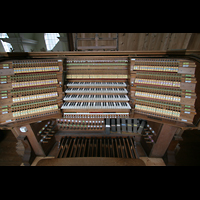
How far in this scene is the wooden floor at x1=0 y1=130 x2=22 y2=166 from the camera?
261cm

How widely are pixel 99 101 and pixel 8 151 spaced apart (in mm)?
3008

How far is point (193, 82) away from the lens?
1.86 metres

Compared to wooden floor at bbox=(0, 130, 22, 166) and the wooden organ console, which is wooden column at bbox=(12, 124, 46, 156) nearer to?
the wooden organ console

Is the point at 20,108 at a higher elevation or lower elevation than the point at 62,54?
lower

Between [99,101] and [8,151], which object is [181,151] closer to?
[99,101]

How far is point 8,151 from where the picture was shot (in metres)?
2.90

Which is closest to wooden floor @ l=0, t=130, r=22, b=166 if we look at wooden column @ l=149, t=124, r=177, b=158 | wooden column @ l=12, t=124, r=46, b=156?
wooden column @ l=12, t=124, r=46, b=156

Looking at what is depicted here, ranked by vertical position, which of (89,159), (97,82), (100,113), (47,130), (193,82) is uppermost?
(193,82)

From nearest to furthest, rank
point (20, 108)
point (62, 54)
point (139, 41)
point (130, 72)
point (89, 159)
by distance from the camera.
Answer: point (89, 159) → point (20, 108) → point (130, 72) → point (62, 54) → point (139, 41)

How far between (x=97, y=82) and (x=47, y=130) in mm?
1773

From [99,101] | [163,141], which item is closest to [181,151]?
[163,141]

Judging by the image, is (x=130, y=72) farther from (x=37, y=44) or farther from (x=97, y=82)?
(x=37, y=44)

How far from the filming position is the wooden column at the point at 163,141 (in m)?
2.15

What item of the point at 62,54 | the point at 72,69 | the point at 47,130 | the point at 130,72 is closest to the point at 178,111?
the point at 130,72
